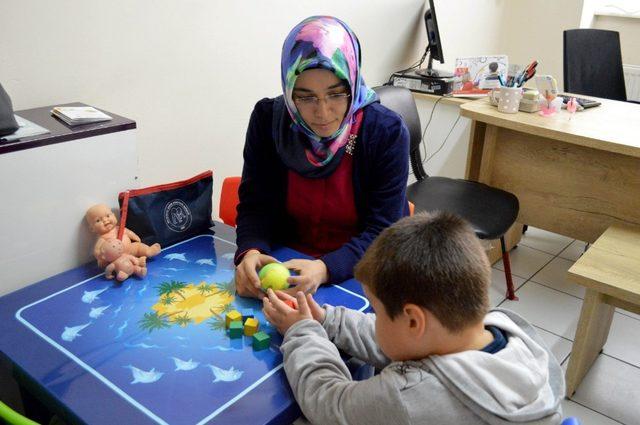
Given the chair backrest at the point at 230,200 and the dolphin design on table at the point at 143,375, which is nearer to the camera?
the dolphin design on table at the point at 143,375

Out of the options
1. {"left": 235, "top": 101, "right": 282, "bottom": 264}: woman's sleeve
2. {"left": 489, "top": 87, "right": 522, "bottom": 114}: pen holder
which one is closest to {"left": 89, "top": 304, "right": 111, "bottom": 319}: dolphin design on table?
{"left": 235, "top": 101, "right": 282, "bottom": 264}: woman's sleeve

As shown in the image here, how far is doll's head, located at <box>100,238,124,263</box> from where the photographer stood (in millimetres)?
1224

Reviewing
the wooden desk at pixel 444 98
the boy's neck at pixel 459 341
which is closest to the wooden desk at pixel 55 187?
the boy's neck at pixel 459 341

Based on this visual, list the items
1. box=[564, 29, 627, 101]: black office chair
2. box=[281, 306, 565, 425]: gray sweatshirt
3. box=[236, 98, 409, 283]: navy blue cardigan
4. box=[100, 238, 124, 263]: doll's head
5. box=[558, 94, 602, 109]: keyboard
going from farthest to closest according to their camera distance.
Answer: box=[564, 29, 627, 101]: black office chair
box=[558, 94, 602, 109]: keyboard
box=[236, 98, 409, 283]: navy blue cardigan
box=[100, 238, 124, 263]: doll's head
box=[281, 306, 565, 425]: gray sweatshirt

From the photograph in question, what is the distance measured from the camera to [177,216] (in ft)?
4.56

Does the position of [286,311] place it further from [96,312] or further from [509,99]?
[509,99]

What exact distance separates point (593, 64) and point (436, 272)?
284cm

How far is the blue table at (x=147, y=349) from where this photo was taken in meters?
0.86

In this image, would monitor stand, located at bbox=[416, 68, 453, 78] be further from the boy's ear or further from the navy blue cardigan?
the boy's ear

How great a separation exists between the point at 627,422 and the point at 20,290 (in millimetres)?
1827

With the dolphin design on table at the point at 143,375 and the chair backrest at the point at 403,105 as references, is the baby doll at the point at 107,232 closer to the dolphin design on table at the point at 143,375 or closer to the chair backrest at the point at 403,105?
the dolphin design on table at the point at 143,375

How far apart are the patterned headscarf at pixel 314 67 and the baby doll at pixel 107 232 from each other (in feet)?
1.34

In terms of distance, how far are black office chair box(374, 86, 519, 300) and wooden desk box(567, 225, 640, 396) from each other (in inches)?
14.5

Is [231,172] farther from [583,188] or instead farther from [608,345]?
[608,345]
